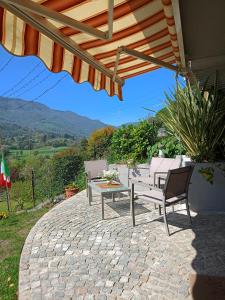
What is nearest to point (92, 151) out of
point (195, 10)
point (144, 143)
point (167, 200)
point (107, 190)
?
point (144, 143)

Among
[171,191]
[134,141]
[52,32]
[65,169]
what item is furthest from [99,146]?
[52,32]

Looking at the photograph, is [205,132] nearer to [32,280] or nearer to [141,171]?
[141,171]

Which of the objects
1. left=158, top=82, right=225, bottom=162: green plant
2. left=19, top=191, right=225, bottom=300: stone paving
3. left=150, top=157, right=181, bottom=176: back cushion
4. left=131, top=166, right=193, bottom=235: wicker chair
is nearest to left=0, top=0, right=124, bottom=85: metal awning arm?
left=131, top=166, right=193, bottom=235: wicker chair

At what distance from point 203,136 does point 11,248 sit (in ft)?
13.9

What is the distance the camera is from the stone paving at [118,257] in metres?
3.54

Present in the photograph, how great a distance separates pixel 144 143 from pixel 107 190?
566cm

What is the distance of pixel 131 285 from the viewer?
11.8 feet

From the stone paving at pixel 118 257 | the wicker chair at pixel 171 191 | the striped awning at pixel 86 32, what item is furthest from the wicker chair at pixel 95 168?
the striped awning at pixel 86 32

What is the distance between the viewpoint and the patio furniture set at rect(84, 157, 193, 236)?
5.31m

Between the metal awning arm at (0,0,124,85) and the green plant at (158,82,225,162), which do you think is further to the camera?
→ the green plant at (158,82,225,162)

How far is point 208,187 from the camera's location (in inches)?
247

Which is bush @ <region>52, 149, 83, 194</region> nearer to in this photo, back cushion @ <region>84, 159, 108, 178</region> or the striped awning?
back cushion @ <region>84, 159, 108, 178</region>

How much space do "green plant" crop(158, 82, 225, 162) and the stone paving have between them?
4.65ft

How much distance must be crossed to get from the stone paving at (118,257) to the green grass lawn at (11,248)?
0.52 feet
